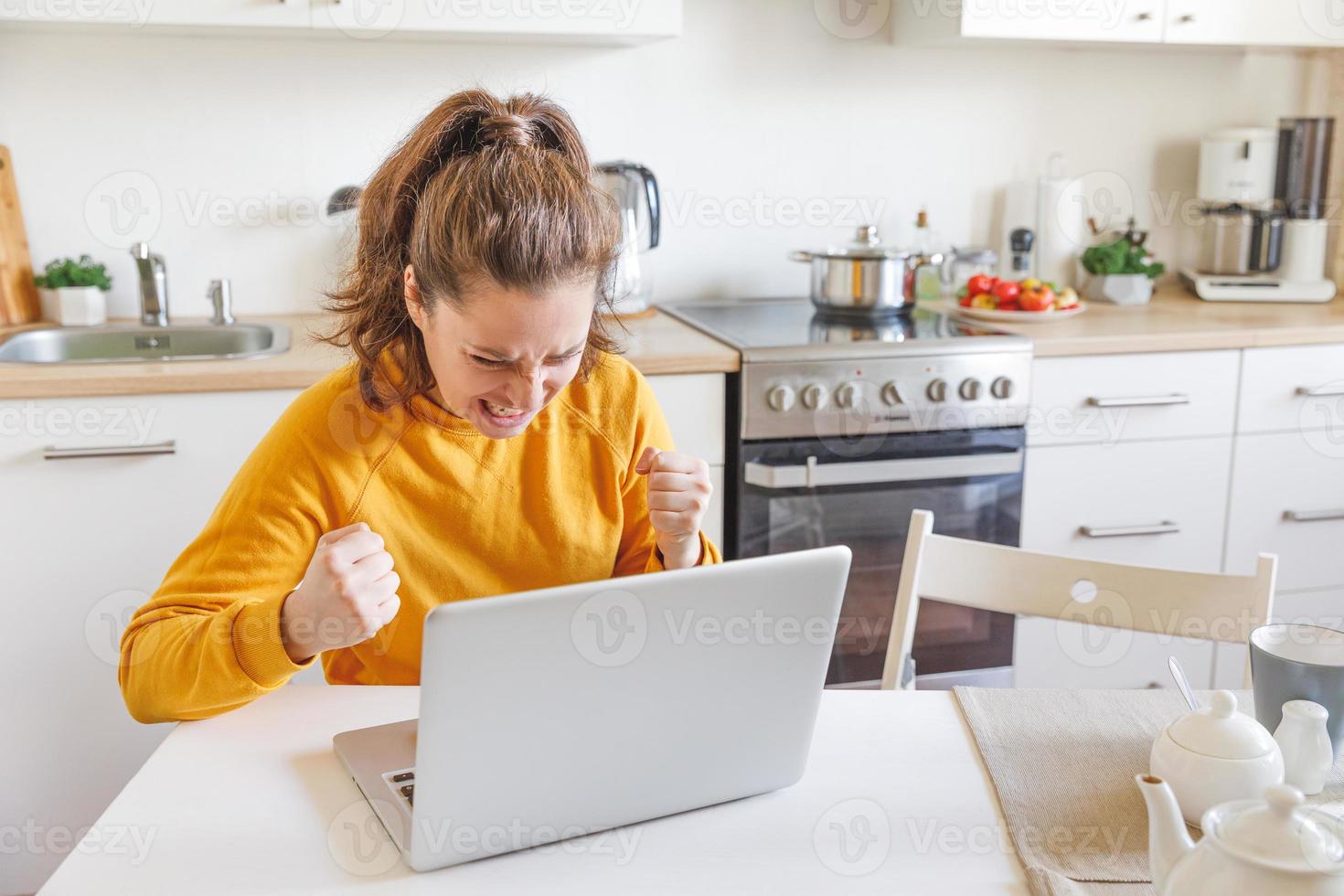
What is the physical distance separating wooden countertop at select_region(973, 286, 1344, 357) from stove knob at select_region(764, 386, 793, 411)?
50 centimetres

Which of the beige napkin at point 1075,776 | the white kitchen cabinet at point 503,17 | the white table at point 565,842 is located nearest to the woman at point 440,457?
the white table at point 565,842

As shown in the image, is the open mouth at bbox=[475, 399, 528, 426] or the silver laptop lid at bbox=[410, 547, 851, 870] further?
the open mouth at bbox=[475, 399, 528, 426]

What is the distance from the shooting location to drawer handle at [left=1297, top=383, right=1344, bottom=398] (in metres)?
2.48

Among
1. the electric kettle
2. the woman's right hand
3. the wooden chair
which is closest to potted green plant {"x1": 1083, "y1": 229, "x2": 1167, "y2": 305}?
the electric kettle

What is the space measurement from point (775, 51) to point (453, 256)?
6.01 feet

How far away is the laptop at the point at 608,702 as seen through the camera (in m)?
0.82

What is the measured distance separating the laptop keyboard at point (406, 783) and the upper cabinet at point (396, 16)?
1.60 m

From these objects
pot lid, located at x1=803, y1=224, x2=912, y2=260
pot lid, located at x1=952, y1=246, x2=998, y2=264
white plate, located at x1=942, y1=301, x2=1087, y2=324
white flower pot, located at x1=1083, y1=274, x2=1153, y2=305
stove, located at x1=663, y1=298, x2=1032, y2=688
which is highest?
pot lid, located at x1=803, y1=224, x2=912, y2=260

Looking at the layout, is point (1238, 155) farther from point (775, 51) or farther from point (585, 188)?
point (585, 188)

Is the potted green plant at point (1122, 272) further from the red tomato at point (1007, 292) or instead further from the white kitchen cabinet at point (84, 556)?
the white kitchen cabinet at point (84, 556)

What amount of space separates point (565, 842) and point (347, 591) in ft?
0.85

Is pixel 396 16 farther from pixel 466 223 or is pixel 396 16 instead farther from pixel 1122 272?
pixel 1122 272

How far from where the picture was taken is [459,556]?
51.9 inches

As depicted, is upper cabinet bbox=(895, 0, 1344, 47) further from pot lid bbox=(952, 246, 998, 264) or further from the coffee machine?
pot lid bbox=(952, 246, 998, 264)
